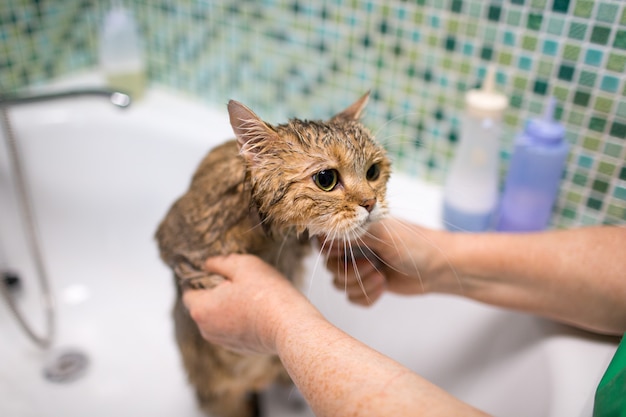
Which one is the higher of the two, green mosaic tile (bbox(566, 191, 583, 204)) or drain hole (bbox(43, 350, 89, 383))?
green mosaic tile (bbox(566, 191, 583, 204))

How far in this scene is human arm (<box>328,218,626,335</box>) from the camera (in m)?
0.81

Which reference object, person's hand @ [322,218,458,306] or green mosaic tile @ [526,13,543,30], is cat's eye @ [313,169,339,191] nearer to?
person's hand @ [322,218,458,306]

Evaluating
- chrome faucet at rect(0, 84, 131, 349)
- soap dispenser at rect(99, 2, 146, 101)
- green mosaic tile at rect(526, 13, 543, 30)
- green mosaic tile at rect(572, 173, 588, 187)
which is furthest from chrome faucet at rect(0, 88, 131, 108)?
green mosaic tile at rect(572, 173, 588, 187)

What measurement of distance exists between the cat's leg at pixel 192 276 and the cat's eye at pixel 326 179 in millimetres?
237

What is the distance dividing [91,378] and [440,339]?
88 cm

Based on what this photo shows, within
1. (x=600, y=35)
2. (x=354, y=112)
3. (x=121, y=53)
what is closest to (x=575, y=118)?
(x=600, y=35)

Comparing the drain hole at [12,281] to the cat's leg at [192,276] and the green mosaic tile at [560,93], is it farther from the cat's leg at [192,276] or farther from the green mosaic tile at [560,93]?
the green mosaic tile at [560,93]

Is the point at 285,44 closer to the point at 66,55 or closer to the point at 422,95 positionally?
the point at 422,95

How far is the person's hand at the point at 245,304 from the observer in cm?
73

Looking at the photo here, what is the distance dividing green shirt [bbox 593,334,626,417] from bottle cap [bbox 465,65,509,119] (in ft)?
1.62

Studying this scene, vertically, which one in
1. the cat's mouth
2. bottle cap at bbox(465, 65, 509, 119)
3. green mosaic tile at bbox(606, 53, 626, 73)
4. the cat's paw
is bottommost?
the cat's paw

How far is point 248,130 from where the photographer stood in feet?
2.28

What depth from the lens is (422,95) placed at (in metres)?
1.17

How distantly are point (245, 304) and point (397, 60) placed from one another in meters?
0.67
